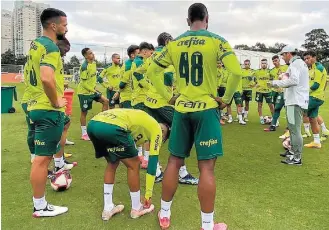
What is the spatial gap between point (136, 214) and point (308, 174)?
3.35m

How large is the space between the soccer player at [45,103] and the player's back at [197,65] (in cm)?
151

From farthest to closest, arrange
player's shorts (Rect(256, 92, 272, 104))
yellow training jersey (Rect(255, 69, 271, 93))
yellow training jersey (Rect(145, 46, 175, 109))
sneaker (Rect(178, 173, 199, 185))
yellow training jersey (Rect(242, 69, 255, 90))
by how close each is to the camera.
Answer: yellow training jersey (Rect(242, 69, 255, 90)) < yellow training jersey (Rect(255, 69, 271, 93)) < player's shorts (Rect(256, 92, 272, 104)) < yellow training jersey (Rect(145, 46, 175, 109)) < sneaker (Rect(178, 173, 199, 185))

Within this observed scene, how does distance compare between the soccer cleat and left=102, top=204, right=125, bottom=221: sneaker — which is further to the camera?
the soccer cleat

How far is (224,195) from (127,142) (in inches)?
68.2

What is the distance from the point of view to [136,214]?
4219mm

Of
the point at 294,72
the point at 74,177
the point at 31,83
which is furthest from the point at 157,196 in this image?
the point at 294,72

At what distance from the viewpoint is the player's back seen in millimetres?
3629

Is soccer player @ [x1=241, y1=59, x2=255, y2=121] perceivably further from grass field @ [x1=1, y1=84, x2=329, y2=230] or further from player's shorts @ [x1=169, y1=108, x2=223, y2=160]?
player's shorts @ [x1=169, y1=108, x2=223, y2=160]

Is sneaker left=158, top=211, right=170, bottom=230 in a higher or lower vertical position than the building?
lower

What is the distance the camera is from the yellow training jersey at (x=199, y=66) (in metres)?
3.61

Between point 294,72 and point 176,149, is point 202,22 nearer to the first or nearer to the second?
point 176,149

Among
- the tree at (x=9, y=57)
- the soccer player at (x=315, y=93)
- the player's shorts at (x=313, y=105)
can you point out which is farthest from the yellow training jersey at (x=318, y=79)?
the tree at (x=9, y=57)

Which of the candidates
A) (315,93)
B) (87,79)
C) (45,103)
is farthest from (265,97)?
(45,103)

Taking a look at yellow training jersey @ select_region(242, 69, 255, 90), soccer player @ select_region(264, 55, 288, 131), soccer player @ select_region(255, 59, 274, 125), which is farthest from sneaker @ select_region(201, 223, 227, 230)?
yellow training jersey @ select_region(242, 69, 255, 90)
